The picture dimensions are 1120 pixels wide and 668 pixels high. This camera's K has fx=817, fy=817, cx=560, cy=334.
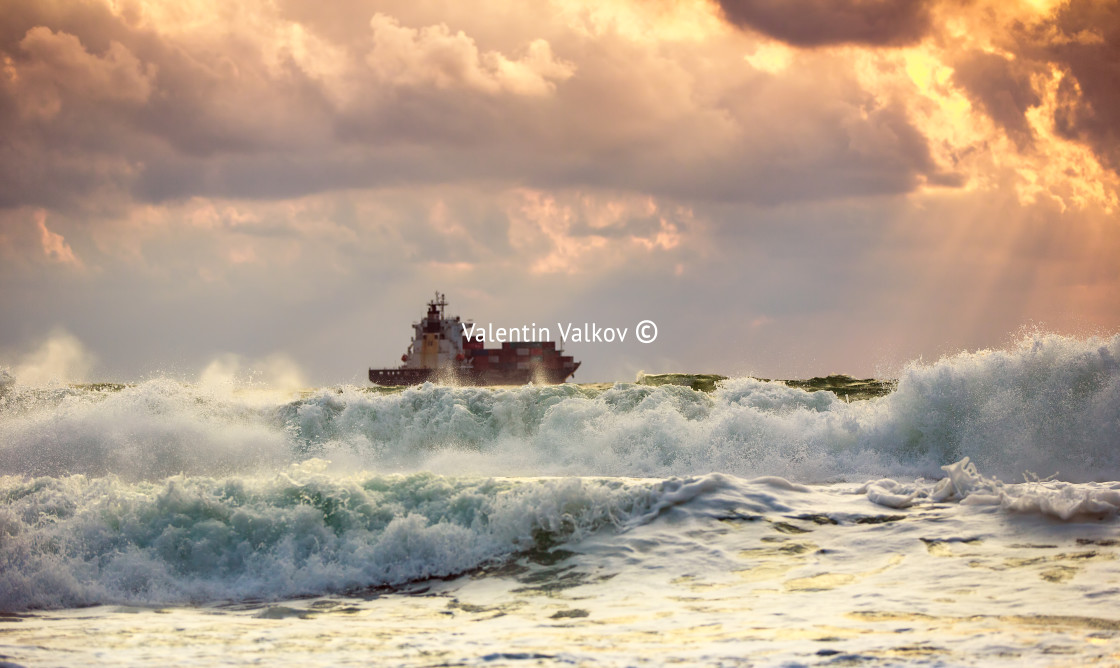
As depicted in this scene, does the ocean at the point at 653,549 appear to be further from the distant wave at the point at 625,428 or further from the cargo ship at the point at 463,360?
the cargo ship at the point at 463,360

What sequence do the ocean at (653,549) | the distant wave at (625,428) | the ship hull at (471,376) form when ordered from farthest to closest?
the ship hull at (471,376)
the distant wave at (625,428)
the ocean at (653,549)

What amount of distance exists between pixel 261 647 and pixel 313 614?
1.06 metres

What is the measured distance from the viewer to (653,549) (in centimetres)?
809

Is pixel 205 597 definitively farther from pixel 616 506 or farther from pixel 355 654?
pixel 616 506

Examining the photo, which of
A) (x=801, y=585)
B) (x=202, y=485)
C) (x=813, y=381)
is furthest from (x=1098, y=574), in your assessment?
(x=813, y=381)

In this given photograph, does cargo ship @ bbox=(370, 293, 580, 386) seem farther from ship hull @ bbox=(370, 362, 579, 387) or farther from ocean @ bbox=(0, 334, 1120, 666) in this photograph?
ocean @ bbox=(0, 334, 1120, 666)

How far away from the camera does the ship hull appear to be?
62781 mm

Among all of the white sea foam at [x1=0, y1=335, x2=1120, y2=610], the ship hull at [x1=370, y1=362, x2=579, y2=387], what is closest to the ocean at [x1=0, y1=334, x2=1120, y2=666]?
the white sea foam at [x1=0, y1=335, x2=1120, y2=610]

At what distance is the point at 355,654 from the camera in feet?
18.6

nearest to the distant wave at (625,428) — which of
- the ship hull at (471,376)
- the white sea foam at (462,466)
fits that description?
the white sea foam at (462,466)

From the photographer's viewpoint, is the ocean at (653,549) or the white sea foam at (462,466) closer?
the ocean at (653,549)

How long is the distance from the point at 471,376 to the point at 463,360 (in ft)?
4.63

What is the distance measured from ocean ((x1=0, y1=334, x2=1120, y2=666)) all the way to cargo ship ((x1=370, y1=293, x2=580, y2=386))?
47.8 m

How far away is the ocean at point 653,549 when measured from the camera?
18.4 feet
